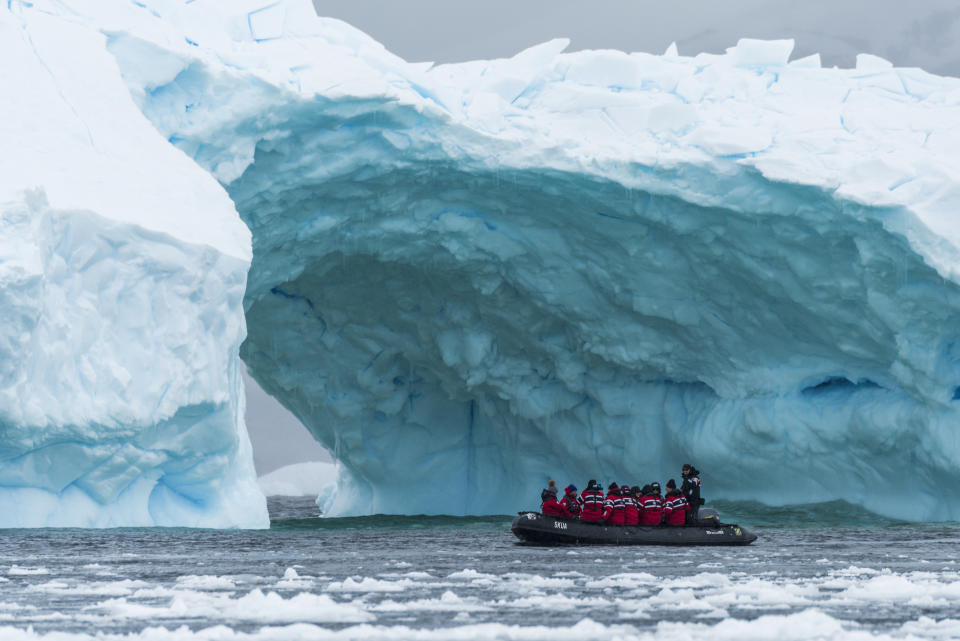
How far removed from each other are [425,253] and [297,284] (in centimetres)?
292

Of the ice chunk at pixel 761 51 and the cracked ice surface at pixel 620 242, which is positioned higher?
the ice chunk at pixel 761 51

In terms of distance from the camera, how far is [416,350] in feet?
84.0

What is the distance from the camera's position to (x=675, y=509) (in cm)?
1588

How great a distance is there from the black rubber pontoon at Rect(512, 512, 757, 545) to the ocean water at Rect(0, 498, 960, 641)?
17.9 inches

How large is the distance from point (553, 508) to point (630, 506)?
99cm

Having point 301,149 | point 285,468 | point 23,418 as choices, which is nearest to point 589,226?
point 301,149

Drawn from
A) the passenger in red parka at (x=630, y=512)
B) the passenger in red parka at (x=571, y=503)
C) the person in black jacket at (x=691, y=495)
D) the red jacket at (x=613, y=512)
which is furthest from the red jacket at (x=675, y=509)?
the passenger in red parka at (x=571, y=503)

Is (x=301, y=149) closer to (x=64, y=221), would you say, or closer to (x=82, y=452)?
(x=64, y=221)

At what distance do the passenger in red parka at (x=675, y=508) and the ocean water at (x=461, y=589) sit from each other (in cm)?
94

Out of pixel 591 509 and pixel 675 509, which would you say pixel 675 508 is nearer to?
pixel 675 509

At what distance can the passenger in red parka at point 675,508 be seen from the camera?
15852 mm

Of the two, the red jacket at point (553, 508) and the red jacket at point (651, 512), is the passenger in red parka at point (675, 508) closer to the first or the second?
the red jacket at point (651, 512)

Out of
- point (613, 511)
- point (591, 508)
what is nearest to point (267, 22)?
point (591, 508)

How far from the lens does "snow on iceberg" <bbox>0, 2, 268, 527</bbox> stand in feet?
48.9
